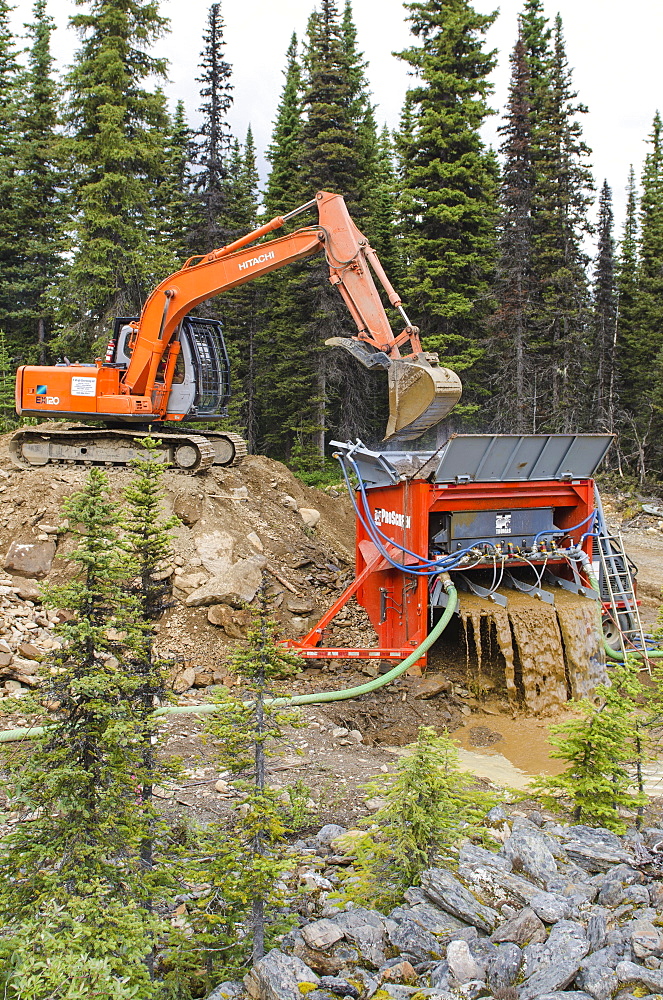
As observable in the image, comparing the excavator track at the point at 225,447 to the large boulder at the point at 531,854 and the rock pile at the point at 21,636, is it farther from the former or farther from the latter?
the large boulder at the point at 531,854

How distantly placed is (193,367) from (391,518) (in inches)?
211

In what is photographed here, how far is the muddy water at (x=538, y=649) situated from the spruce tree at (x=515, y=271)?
45.8ft

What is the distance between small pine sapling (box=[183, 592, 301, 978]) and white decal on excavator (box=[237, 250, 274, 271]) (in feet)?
29.9

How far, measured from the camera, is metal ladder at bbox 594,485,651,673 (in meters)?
10.2

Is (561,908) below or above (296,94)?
below

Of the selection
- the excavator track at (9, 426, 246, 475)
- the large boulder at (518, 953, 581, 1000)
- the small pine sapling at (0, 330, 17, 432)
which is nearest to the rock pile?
the excavator track at (9, 426, 246, 475)

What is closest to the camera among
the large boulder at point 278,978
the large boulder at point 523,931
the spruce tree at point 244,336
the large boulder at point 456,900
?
the large boulder at point 278,978

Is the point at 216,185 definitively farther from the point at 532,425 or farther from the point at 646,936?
the point at 646,936

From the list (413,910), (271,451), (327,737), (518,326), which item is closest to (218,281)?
(327,737)

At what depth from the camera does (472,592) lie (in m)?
9.85

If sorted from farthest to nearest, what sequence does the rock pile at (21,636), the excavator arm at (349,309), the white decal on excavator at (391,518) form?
the excavator arm at (349,309) < the white decal on excavator at (391,518) < the rock pile at (21,636)

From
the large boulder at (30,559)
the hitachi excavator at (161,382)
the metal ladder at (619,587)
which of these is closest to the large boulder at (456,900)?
the metal ladder at (619,587)

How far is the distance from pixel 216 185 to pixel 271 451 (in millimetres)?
10664

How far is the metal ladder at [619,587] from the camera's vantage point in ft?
33.3
